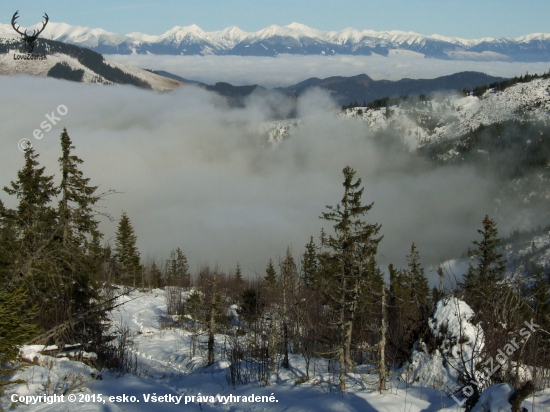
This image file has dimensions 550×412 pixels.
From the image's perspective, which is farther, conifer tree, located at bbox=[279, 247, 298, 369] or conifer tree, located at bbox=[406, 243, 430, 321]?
conifer tree, located at bbox=[279, 247, 298, 369]

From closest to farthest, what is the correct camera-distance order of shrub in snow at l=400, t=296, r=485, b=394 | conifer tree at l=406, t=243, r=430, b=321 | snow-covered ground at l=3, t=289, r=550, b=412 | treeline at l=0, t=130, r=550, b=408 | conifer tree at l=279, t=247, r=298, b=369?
snow-covered ground at l=3, t=289, r=550, b=412 < treeline at l=0, t=130, r=550, b=408 < shrub in snow at l=400, t=296, r=485, b=394 < conifer tree at l=406, t=243, r=430, b=321 < conifer tree at l=279, t=247, r=298, b=369

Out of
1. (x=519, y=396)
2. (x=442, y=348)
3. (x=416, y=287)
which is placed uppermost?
(x=519, y=396)

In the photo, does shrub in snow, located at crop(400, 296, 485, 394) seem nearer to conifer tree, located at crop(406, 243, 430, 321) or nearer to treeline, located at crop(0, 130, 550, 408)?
treeline, located at crop(0, 130, 550, 408)

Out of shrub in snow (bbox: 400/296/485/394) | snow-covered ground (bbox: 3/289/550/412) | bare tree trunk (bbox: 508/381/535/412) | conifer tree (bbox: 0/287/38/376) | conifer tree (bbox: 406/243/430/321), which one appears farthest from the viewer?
conifer tree (bbox: 406/243/430/321)

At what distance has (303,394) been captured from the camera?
12625 millimetres

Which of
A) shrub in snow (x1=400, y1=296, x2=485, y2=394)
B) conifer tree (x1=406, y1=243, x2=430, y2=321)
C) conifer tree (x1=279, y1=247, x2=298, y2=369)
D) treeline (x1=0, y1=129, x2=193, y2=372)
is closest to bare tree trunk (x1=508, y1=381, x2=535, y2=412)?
shrub in snow (x1=400, y1=296, x2=485, y2=394)

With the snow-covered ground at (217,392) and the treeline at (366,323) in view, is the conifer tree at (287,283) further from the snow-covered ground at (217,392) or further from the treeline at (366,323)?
the snow-covered ground at (217,392)

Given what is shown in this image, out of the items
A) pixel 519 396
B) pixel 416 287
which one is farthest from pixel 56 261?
pixel 416 287

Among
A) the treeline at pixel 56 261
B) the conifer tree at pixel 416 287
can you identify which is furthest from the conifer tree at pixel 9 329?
the conifer tree at pixel 416 287

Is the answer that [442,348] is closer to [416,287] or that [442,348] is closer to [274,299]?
[274,299]

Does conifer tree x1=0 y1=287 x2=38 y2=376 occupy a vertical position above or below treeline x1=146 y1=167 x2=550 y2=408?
above

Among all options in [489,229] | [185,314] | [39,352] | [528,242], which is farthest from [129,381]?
[528,242]

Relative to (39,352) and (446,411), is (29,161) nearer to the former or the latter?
(39,352)

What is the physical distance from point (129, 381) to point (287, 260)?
387 inches
